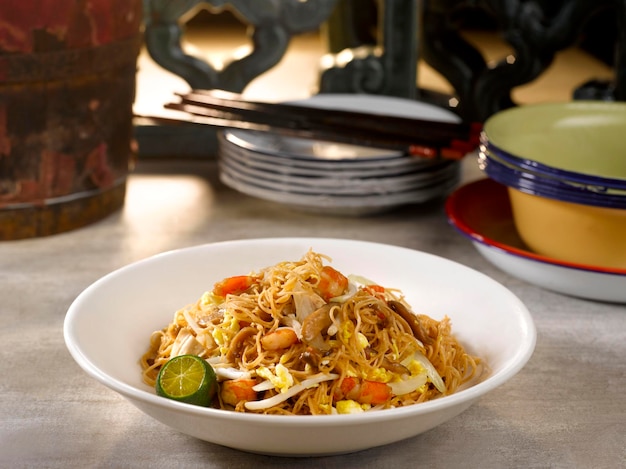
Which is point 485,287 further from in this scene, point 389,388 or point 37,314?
point 37,314

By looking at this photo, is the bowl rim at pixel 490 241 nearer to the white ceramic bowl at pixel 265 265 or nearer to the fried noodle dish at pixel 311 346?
the white ceramic bowl at pixel 265 265

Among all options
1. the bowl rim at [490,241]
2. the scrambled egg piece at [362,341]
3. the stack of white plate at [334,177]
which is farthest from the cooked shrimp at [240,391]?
the stack of white plate at [334,177]

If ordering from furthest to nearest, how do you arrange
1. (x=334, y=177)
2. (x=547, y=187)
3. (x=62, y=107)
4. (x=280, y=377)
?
(x=334, y=177)
(x=62, y=107)
(x=547, y=187)
(x=280, y=377)

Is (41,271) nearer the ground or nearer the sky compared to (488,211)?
nearer the ground

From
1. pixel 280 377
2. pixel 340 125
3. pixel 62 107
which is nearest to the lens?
pixel 280 377

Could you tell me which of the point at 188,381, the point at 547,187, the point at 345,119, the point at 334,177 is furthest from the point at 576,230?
the point at 188,381

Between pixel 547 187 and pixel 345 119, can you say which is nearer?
pixel 547 187

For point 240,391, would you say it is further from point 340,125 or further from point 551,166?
point 340,125

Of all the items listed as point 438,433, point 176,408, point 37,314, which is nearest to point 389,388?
point 438,433
